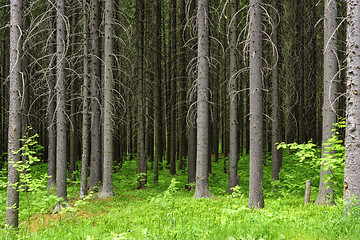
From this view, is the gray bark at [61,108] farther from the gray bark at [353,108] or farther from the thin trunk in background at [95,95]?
the gray bark at [353,108]

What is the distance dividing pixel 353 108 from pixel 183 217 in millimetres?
4376

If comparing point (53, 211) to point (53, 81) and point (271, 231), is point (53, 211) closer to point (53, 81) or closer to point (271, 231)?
point (53, 81)

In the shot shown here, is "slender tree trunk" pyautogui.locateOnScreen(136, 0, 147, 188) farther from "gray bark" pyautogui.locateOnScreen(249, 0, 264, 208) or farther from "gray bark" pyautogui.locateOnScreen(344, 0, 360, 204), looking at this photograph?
"gray bark" pyautogui.locateOnScreen(344, 0, 360, 204)

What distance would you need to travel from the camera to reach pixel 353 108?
546 cm

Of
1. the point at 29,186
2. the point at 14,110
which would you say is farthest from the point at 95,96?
the point at 29,186

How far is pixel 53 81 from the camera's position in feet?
44.4

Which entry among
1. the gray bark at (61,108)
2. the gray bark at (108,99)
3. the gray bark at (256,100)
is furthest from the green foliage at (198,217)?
the gray bark at (108,99)

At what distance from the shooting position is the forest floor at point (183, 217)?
4.61m

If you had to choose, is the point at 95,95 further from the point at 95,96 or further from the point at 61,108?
the point at 61,108

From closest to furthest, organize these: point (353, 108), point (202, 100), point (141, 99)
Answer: point (353, 108), point (202, 100), point (141, 99)

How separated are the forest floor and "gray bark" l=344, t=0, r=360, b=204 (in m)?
0.44

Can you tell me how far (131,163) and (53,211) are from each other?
47.6ft

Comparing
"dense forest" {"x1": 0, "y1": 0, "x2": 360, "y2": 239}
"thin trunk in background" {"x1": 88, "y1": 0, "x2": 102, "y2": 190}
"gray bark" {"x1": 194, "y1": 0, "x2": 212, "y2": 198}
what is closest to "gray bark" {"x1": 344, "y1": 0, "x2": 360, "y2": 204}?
"dense forest" {"x1": 0, "y1": 0, "x2": 360, "y2": 239}

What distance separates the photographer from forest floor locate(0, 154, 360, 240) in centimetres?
461
